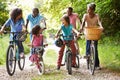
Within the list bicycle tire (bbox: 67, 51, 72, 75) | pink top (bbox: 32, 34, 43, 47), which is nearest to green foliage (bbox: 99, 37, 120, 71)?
bicycle tire (bbox: 67, 51, 72, 75)

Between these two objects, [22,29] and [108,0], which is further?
[108,0]

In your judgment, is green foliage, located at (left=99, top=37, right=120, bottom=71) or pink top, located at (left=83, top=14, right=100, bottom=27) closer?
pink top, located at (left=83, top=14, right=100, bottom=27)

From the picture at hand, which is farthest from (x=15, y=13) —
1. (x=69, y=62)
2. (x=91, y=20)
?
(x=91, y=20)

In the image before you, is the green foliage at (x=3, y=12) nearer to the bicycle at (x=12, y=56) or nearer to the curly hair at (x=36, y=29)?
the bicycle at (x=12, y=56)

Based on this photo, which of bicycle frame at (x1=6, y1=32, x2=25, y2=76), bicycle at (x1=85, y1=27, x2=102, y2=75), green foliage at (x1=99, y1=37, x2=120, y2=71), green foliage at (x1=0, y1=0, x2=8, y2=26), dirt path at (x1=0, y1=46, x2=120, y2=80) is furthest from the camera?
green foliage at (x1=0, y1=0, x2=8, y2=26)

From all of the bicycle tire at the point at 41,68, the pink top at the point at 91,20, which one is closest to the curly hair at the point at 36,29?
the bicycle tire at the point at 41,68

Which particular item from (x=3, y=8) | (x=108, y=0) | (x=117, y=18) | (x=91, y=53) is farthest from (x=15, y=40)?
(x=3, y=8)

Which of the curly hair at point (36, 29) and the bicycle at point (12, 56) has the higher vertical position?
the curly hair at point (36, 29)

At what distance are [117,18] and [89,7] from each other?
11.4 metres

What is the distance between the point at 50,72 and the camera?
452 inches

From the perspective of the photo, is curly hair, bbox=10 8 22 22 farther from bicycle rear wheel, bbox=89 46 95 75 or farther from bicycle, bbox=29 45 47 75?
bicycle rear wheel, bbox=89 46 95 75

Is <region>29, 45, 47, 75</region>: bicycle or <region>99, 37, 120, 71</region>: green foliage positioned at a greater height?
<region>29, 45, 47, 75</region>: bicycle

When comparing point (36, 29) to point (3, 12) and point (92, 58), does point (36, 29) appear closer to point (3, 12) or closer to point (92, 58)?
point (92, 58)

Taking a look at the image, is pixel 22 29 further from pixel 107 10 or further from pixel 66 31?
pixel 107 10
